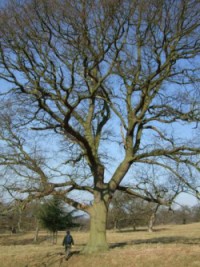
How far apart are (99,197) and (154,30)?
8.60 metres

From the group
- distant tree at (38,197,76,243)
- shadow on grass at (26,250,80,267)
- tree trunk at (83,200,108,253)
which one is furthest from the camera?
distant tree at (38,197,76,243)

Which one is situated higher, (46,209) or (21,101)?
(21,101)

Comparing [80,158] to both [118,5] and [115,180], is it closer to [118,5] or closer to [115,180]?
[115,180]

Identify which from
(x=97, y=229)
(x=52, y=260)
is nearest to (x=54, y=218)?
(x=97, y=229)

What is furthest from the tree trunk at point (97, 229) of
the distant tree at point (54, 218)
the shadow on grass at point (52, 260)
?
the distant tree at point (54, 218)

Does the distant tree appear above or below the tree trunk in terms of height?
above

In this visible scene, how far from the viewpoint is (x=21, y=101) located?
18406mm

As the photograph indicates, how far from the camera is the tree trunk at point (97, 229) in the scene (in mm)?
18250

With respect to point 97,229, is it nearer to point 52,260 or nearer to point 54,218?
point 52,260

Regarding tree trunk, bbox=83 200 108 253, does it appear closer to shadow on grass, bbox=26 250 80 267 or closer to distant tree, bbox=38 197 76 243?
shadow on grass, bbox=26 250 80 267

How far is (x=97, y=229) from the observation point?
61.0 ft

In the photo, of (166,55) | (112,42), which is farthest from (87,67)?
(166,55)

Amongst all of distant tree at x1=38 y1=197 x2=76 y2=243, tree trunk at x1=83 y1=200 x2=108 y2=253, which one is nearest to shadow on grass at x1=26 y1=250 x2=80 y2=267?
tree trunk at x1=83 y1=200 x2=108 y2=253

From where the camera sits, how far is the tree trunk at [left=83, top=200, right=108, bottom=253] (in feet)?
59.9
